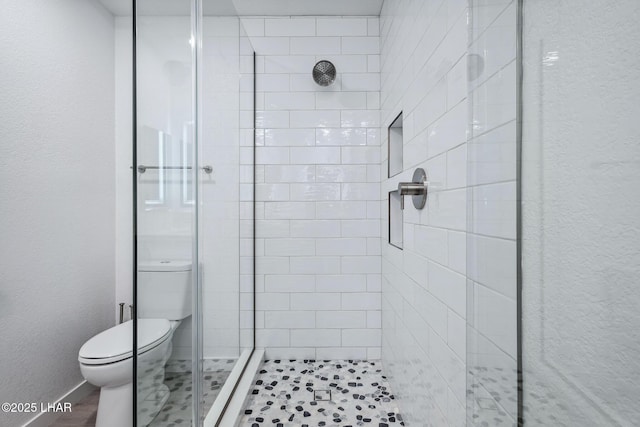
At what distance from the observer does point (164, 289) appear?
3.28 ft

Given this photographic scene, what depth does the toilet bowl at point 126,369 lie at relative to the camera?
0.92 metres

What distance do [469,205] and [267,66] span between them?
6.32ft

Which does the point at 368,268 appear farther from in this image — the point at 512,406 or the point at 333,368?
the point at 512,406

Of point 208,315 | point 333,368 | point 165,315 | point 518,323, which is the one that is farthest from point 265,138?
point 518,323

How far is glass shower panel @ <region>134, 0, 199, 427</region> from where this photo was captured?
0.91m

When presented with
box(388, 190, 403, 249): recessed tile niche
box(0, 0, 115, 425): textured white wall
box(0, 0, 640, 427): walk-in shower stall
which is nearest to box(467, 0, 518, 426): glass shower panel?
box(0, 0, 640, 427): walk-in shower stall

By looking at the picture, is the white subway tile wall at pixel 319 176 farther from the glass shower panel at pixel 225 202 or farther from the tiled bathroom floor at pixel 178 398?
the tiled bathroom floor at pixel 178 398

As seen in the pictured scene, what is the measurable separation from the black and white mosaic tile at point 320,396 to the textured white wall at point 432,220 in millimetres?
167

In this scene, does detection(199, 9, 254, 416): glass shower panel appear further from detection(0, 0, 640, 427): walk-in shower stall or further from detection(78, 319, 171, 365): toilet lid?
detection(78, 319, 171, 365): toilet lid

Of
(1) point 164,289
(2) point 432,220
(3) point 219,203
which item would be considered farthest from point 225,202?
(2) point 432,220

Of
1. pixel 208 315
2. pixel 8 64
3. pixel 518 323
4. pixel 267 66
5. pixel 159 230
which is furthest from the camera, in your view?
pixel 267 66

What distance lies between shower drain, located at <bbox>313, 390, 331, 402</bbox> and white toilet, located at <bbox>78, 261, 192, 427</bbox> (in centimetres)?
92

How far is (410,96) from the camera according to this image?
1.36 m

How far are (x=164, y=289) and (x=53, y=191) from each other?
1.34m
